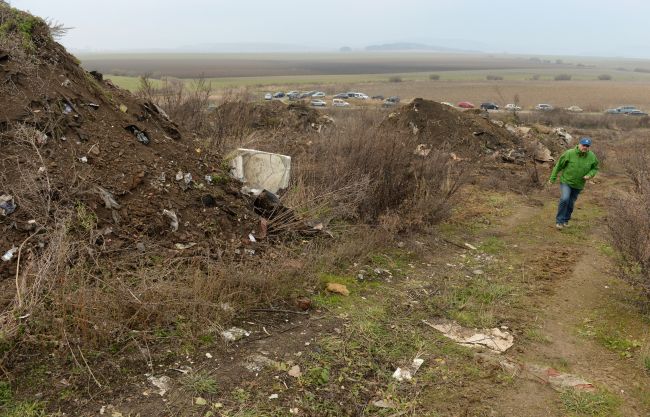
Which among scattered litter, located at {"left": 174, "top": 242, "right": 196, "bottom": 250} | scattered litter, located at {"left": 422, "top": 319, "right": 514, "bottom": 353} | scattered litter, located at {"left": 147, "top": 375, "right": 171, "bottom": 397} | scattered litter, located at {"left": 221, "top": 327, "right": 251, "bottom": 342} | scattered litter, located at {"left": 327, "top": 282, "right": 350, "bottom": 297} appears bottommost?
scattered litter, located at {"left": 422, "top": 319, "right": 514, "bottom": 353}

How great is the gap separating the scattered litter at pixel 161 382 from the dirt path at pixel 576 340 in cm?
239

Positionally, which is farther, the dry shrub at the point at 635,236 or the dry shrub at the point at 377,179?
the dry shrub at the point at 377,179

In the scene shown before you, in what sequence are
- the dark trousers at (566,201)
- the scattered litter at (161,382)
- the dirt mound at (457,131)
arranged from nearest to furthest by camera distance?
the scattered litter at (161,382) → the dark trousers at (566,201) → the dirt mound at (457,131)

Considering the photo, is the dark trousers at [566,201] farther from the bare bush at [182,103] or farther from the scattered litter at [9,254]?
the scattered litter at [9,254]

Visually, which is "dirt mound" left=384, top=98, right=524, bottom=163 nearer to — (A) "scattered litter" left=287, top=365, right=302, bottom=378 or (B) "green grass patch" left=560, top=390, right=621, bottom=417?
(B) "green grass patch" left=560, top=390, right=621, bottom=417

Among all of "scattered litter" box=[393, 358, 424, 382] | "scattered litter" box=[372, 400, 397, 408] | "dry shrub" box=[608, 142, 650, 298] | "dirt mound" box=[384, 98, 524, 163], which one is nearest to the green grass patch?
"scattered litter" box=[393, 358, 424, 382]

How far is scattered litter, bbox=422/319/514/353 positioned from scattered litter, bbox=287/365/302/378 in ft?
5.10

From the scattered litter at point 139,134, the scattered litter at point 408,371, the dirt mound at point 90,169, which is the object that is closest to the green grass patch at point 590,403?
the scattered litter at point 408,371

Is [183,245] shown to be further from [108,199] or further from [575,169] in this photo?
[575,169]

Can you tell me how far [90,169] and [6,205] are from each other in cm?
85

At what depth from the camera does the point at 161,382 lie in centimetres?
345

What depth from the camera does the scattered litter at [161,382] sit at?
336cm

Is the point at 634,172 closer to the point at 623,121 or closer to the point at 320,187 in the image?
Result: the point at 320,187

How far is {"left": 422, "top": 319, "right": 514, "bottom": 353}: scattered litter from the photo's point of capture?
4.44 meters
